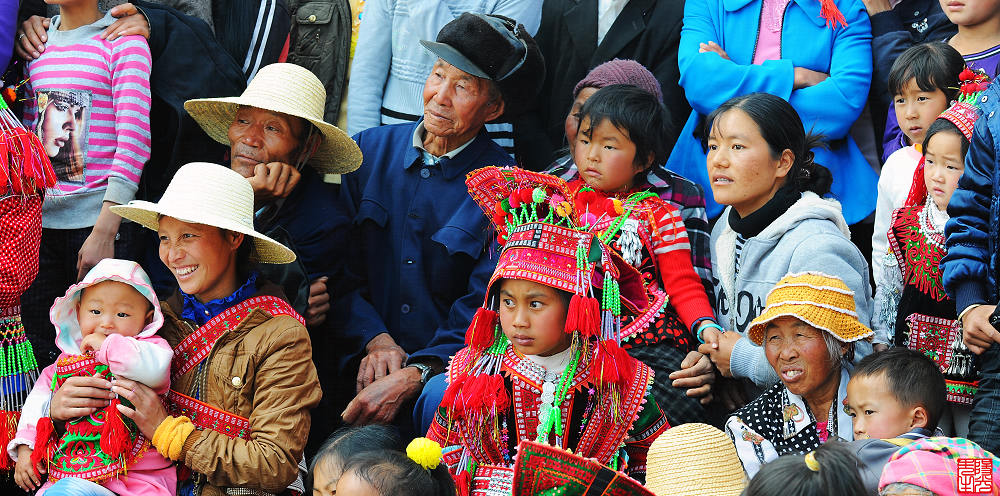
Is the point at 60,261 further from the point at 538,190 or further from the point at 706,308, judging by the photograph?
the point at 706,308

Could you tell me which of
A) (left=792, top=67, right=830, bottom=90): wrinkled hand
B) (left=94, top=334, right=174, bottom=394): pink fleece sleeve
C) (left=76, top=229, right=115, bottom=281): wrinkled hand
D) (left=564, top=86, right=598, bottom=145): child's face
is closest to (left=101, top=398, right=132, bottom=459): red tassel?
(left=94, top=334, right=174, bottom=394): pink fleece sleeve

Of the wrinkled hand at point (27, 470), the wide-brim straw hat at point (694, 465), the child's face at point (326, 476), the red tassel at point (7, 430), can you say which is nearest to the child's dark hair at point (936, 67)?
the wide-brim straw hat at point (694, 465)

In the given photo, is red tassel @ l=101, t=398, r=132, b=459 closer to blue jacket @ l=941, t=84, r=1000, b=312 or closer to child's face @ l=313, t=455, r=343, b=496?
child's face @ l=313, t=455, r=343, b=496

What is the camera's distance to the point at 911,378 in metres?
3.47

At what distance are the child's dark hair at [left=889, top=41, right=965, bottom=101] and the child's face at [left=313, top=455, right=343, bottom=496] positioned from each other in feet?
9.30

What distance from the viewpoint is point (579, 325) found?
12.1 ft

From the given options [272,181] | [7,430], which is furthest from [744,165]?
[7,430]

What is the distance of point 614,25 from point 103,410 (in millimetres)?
3074

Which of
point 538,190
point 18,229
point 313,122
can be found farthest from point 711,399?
point 18,229

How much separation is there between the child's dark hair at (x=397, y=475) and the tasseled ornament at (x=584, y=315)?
27.6 inches

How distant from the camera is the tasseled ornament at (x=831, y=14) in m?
5.07

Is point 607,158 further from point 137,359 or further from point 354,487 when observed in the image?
point 137,359

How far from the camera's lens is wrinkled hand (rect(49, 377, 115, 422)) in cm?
372

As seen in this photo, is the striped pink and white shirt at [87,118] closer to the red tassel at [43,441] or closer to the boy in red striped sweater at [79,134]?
the boy in red striped sweater at [79,134]
